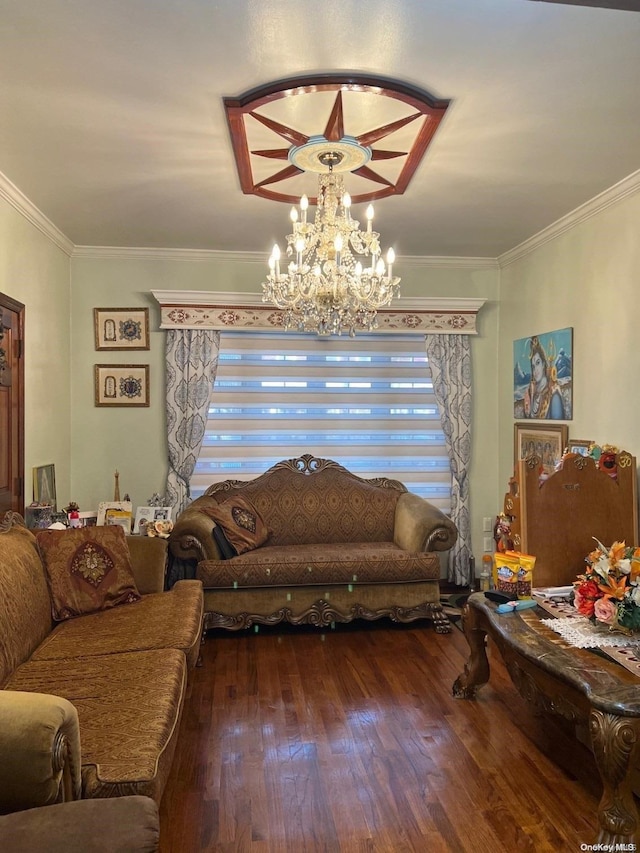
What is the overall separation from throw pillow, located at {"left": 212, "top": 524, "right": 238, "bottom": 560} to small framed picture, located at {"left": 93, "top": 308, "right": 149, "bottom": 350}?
1.79 metres

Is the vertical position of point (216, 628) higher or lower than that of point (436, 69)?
lower

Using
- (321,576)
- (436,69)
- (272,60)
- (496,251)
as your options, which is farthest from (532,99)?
(321,576)

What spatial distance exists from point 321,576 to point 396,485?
1250 mm

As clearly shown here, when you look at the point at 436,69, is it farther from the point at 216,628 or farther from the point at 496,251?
the point at 216,628

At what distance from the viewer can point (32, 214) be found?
4012mm

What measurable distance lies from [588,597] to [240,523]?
→ 2.51m

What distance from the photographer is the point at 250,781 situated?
2.47 metres

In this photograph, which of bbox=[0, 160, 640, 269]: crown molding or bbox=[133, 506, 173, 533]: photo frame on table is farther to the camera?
bbox=[133, 506, 173, 533]: photo frame on table

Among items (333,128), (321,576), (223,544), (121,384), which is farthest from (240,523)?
(333,128)

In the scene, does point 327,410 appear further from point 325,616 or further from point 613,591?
point 613,591

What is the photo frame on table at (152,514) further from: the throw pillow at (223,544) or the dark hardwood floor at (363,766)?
the dark hardwood floor at (363,766)

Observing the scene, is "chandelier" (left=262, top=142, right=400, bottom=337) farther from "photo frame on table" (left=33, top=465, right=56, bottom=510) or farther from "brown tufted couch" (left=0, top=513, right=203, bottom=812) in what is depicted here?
"photo frame on table" (left=33, top=465, right=56, bottom=510)

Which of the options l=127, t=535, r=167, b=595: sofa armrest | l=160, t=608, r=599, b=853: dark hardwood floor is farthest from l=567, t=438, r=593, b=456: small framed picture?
l=127, t=535, r=167, b=595: sofa armrest

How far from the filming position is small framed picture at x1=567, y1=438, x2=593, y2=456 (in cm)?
400
